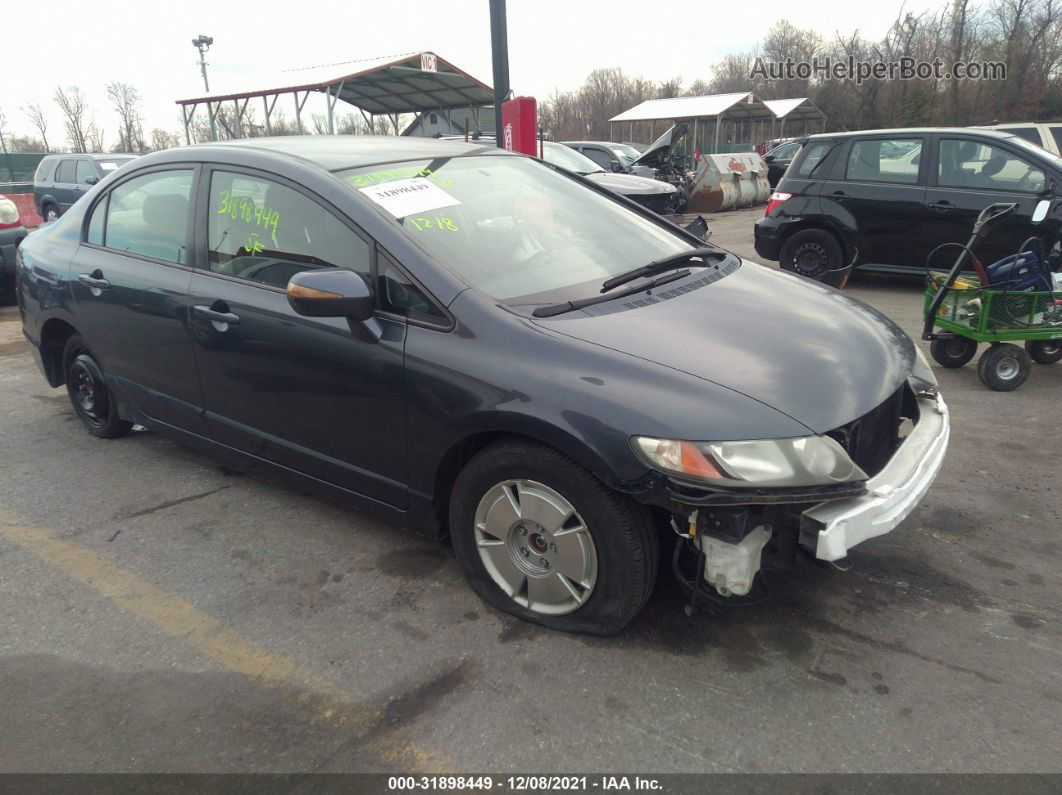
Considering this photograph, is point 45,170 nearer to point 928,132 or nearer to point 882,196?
point 882,196

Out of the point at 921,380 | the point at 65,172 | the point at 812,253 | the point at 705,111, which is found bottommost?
the point at 812,253

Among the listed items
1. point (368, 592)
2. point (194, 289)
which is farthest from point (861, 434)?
point (194, 289)

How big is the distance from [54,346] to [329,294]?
296cm

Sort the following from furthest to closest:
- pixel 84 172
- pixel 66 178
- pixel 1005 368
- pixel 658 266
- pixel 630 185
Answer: pixel 66 178 < pixel 84 172 < pixel 630 185 < pixel 1005 368 < pixel 658 266

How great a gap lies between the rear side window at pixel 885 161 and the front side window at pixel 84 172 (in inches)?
580

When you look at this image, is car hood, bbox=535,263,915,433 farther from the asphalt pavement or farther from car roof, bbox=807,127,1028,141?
car roof, bbox=807,127,1028,141

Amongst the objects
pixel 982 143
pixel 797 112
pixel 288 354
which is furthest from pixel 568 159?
pixel 797 112

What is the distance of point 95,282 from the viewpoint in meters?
3.89

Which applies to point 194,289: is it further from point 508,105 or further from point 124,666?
point 508,105

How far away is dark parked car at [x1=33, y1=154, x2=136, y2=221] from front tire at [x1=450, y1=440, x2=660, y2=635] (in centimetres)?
1580

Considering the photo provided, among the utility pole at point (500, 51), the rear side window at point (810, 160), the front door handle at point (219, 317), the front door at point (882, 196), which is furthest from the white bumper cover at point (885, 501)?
the rear side window at point (810, 160)

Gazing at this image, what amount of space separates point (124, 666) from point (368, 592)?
853 mm

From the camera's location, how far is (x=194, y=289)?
3.35 metres

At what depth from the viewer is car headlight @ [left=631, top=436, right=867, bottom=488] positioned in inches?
83.7
